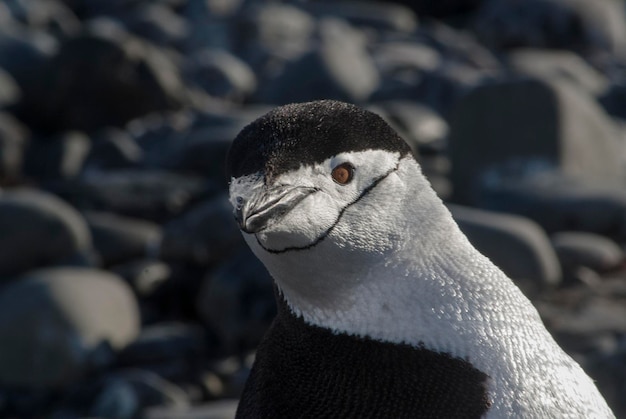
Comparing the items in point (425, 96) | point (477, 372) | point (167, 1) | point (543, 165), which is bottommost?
point (167, 1)

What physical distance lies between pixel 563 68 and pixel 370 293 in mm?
13330

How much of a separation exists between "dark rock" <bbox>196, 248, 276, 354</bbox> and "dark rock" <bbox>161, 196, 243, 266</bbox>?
2.33ft

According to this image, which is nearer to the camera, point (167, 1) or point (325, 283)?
point (325, 283)

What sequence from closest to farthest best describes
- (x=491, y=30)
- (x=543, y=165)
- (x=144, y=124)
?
(x=543, y=165) < (x=144, y=124) < (x=491, y=30)

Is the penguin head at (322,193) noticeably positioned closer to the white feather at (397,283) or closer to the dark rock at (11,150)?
the white feather at (397,283)

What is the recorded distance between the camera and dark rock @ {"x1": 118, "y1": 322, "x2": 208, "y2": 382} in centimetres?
712

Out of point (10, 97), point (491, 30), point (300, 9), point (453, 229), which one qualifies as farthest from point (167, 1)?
point (453, 229)

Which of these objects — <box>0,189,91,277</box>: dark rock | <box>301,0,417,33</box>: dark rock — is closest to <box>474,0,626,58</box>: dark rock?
<box>301,0,417,33</box>: dark rock

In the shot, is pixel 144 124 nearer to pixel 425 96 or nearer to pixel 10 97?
pixel 10 97

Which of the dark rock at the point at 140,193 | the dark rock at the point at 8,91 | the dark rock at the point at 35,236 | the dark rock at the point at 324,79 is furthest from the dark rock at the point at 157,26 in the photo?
the dark rock at the point at 35,236

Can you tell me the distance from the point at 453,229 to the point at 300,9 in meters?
19.2

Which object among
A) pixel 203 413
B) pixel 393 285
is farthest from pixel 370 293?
pixel 203 413

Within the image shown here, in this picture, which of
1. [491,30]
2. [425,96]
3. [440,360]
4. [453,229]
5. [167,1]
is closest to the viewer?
[440,360]

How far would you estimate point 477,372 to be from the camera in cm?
255
